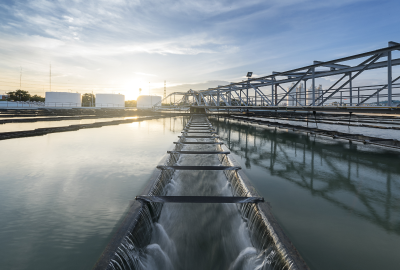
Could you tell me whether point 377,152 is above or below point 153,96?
below

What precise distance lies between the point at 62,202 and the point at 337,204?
406 cm

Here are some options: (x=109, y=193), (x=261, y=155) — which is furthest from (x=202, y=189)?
(x=261, y=155)

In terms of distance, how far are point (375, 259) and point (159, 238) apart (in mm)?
2195

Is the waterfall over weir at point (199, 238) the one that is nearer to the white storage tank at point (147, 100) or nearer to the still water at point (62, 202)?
the still water at point (62, 202)

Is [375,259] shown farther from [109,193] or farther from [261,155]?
[261,155]

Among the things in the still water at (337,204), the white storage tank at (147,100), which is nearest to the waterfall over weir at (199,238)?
the still water at (337,204)

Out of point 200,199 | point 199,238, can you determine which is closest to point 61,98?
point 200,199

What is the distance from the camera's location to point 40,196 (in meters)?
3.32

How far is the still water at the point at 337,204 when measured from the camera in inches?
80.7

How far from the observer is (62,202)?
314cm

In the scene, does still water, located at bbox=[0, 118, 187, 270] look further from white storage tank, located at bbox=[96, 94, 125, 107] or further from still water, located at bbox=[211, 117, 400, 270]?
white storage tank, located at bbox=[96, 94, 125, 107]

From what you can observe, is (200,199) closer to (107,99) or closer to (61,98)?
(61,98)

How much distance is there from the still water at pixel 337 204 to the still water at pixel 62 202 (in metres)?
2.18

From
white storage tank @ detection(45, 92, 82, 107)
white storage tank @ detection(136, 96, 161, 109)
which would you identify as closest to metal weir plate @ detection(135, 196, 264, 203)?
white storage tank @ detection(45, 92, 82, 107)
